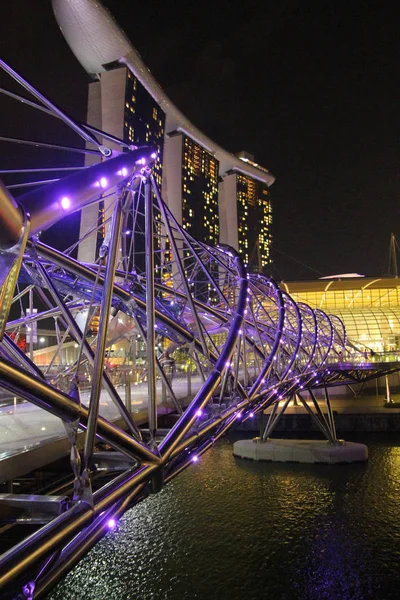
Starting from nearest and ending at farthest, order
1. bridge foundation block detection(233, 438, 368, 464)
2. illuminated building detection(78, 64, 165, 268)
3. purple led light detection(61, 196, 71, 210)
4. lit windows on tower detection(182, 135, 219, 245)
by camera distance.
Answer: purple led light detection(61, 196, 71, 210)
bridge foundation block detection(233, 438, 368, 464)
illuminated building detection(78, 64, 165, 268)
lit windows on tower detection(182, 135, 219, 245)

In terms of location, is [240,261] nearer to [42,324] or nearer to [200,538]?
[200,538]

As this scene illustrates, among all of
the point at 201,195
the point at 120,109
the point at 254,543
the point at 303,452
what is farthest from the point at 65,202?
the point at 201,195

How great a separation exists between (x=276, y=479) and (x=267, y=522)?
6.84 metres

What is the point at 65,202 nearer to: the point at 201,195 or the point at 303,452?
the point at 303,452

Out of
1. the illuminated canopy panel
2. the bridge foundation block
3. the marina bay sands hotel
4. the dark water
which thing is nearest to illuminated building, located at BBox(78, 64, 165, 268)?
the marina bay sands hotel

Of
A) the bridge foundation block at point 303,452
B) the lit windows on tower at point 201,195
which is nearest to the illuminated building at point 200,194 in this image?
the lit windows on tower at point 201,195

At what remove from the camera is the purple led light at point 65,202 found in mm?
4300

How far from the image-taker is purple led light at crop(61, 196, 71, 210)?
4300mm

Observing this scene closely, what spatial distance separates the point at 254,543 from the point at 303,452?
1341cm

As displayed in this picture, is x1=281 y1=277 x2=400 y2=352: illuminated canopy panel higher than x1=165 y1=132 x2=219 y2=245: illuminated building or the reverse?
the reverse

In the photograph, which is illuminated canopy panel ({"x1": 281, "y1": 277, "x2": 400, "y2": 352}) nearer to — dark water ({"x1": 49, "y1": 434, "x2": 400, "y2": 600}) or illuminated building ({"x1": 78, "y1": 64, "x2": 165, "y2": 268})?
illuminated building ({"x1": 78, "y1": 64, "x2": 165, "y2": 268})

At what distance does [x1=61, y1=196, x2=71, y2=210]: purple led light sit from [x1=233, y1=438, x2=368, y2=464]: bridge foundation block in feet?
95.6

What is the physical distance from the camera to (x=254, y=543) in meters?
18.3

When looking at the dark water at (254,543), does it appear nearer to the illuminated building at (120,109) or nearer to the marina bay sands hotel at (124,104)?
the marina bay sands hotel at (124,104)
